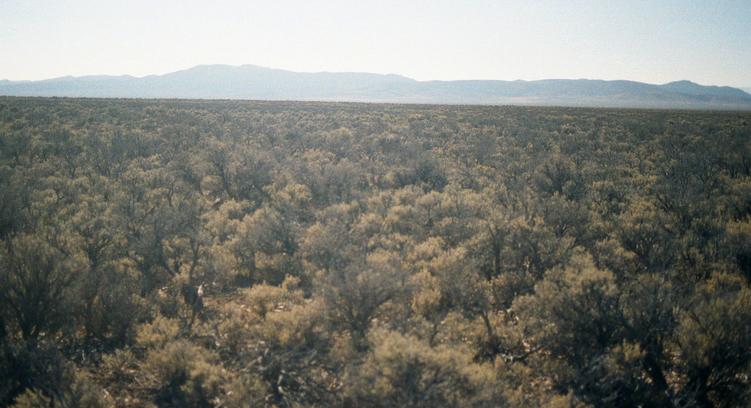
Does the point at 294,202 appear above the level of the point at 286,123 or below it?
below

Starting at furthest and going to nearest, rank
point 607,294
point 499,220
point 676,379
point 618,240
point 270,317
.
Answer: point 499,220 < point 618,240 < point 270,317 < point 607,294 < point 676,379

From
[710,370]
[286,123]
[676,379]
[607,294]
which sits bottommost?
[676,379]

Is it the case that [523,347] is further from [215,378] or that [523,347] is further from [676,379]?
[215,378]

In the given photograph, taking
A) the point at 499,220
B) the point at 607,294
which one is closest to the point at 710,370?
the point at 607,294

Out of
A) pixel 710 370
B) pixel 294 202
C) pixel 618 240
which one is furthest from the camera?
pixel 294 202

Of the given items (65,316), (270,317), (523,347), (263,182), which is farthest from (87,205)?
(523,347)

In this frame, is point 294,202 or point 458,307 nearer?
point 458,307
